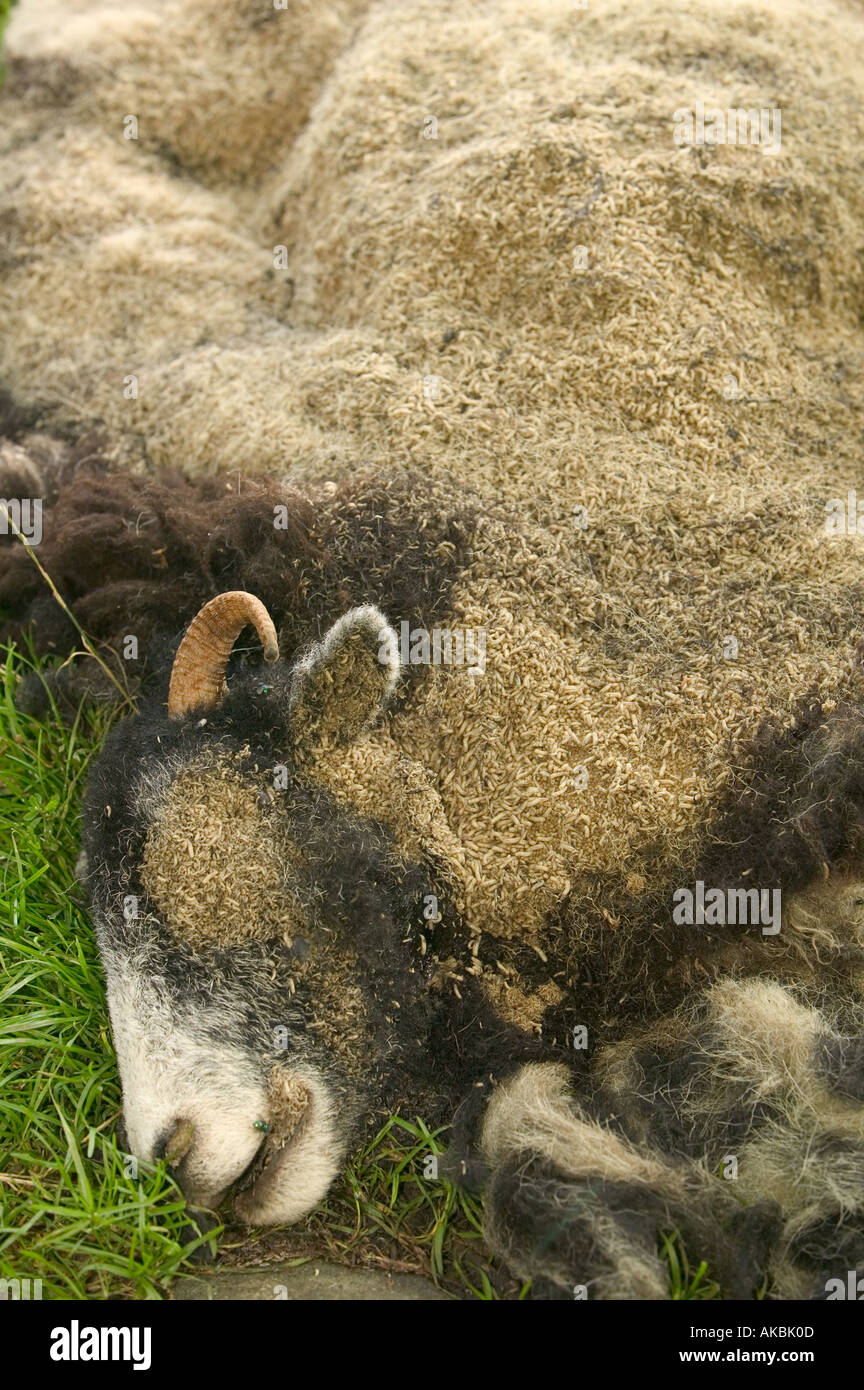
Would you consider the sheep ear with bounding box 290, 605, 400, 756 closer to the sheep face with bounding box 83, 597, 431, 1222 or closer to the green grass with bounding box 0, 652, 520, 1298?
the sheep face with bounding box 83, 597, 431, 1222

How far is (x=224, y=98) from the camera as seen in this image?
5688 mm

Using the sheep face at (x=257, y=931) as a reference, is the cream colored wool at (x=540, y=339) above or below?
above

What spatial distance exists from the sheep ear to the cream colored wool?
135 mm

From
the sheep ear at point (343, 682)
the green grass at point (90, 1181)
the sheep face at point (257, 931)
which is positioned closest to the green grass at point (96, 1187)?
the green grass at point (90, 1181)

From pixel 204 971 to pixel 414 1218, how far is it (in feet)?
2.95

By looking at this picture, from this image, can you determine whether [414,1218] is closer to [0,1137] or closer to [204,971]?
[204,971]

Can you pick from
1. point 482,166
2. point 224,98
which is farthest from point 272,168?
point 482,166

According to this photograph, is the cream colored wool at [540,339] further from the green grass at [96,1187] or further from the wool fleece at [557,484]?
the green grass at [96,1187]

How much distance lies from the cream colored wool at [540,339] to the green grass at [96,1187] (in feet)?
2.52

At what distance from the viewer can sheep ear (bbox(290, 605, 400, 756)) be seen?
10.5 ft

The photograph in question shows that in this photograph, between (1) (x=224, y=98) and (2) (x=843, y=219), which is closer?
(2) (x=843, y=219)

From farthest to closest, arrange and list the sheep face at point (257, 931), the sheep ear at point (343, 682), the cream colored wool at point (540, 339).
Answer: the cream colored wool at point (540, 339)
the sheep ear at point (343, 682)
the sheep face at point (257, 931)

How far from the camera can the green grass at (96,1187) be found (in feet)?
10.1

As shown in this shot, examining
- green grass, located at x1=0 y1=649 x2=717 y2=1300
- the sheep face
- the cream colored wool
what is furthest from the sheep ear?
green grass, located at x1=0 y1=649 x2=717 y2=1300
